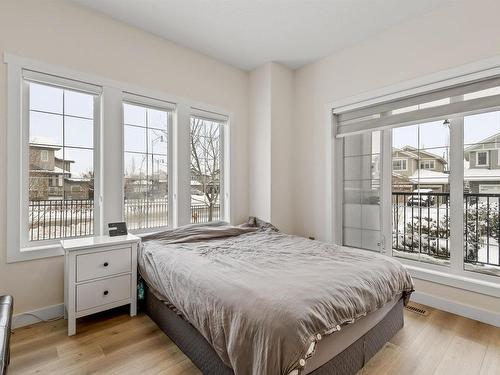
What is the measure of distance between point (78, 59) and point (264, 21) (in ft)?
5.93

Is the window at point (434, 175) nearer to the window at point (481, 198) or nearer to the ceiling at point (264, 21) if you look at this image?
the window at point (481, 198)

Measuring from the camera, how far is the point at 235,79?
3617 mm

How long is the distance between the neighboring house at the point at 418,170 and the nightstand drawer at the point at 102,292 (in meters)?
2.94

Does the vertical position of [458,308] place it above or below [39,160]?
below

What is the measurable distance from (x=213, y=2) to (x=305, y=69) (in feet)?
5.33

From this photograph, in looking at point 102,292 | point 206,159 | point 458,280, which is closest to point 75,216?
point 102,292

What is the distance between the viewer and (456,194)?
2.51 metres

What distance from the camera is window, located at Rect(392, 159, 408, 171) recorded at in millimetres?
2898

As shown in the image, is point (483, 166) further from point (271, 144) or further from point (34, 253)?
point (34, 253)

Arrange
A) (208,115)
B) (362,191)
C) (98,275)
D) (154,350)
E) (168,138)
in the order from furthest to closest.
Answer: (208,115) → (362,191) → (168,138) → (98,275) → (154,350)

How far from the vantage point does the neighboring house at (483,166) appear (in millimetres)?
2344

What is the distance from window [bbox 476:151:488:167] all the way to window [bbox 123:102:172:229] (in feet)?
10.3

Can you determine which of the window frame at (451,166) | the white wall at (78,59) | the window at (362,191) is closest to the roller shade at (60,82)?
the white wall at (78,59)

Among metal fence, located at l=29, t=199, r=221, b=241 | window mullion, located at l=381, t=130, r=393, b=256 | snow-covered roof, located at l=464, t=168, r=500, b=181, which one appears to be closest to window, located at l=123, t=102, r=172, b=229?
metal fence, located at l=29, t=199, r=221, b=241
